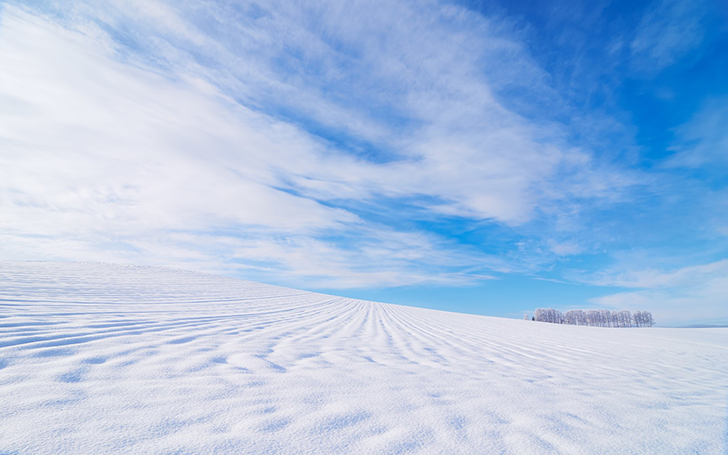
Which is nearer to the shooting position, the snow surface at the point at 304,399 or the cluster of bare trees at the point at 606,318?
the snow surface at the point at 304,399

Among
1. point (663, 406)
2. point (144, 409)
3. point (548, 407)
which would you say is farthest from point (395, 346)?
point (144, 409)

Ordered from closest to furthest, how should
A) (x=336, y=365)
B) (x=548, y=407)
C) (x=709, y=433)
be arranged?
(x=709, y=433), (x=548, y=407), (x=336, y=365)

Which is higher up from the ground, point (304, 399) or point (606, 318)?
point (606, 318)

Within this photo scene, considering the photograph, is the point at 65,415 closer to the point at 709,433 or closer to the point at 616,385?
the point at 709,433

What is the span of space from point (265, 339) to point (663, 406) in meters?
3.38

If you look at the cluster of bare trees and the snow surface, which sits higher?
the cluster of bare trees

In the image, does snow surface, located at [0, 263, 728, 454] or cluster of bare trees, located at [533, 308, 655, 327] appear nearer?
snow surface, located at [0, 263, 728, 454]

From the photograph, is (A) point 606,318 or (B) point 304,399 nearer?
(B) point 304,399

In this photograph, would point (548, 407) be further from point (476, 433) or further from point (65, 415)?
point (65, 415)

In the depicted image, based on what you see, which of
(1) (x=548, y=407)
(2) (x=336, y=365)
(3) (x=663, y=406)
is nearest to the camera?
(1) (x=548, y=407)

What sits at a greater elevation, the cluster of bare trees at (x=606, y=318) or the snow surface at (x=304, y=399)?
the cluster of bare trees at (x=606, y=318)

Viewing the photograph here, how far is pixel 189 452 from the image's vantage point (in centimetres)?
115

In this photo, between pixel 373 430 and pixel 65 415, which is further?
pixel 373 430

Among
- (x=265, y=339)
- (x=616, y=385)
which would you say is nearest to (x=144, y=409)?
(x=265, y=339)
